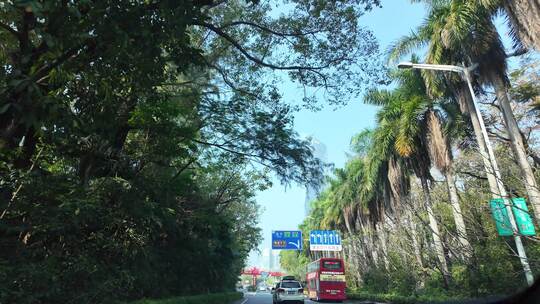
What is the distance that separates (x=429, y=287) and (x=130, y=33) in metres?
21.3

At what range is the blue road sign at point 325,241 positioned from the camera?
3816cm

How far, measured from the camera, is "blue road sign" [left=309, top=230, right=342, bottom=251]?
125ft

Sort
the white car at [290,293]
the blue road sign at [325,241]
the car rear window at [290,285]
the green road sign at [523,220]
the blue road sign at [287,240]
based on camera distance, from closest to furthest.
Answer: the green road sign at [523,220] → the white car at [290,293] → the car rear window at [290,285] → the blue road sign at [287,240] → the blue road sign at [325,241]

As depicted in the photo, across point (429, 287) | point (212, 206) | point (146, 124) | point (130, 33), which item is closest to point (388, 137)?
point (429, 287)

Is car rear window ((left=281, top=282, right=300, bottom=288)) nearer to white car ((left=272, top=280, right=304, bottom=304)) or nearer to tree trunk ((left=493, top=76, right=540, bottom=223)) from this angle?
white car ((left=272, top=280, right=304, bottom=304))

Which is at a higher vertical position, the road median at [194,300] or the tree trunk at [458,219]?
the tree trunk at [458,219]

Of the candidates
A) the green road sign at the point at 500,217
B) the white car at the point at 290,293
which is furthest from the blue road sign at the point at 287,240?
the green road sign at the point at 500,217

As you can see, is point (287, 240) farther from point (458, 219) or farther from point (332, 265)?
point (458, 219)

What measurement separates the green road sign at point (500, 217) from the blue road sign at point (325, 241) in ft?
87.6

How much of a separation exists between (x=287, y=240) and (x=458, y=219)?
19.5 m

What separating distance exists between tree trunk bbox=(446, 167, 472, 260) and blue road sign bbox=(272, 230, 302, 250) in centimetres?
1831

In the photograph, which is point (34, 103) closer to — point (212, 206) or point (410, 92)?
point (212, 206)

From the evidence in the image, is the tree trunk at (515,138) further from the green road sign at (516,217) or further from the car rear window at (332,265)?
the car rear window at (332,265)

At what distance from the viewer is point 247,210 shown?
39.6m
